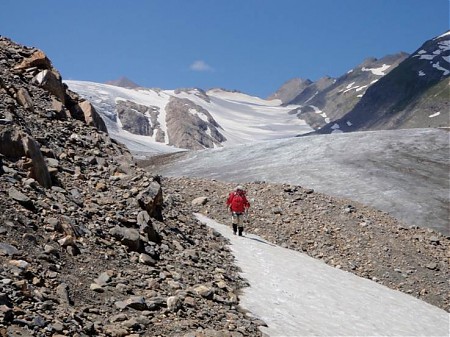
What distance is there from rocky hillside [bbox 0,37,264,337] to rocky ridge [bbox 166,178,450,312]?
6.68 m

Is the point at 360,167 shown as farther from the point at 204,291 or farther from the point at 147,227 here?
the point at 204,291

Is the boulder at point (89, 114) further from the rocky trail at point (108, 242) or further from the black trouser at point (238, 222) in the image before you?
the black trouser at point (238, 222)

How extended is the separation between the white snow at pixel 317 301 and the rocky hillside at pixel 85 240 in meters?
0.97

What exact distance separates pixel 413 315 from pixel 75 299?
13610 millimetres

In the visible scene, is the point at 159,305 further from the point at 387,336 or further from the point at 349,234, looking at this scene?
the point at 349,234

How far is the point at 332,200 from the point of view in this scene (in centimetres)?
3180

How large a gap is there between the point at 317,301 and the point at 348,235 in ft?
34.6

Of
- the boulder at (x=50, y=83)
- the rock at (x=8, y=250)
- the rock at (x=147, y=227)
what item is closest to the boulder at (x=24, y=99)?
the boulder at (x=50, y=83)

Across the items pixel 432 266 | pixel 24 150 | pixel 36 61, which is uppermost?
pixel 36 61

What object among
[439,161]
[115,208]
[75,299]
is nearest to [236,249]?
[115,208]

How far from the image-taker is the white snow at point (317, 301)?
1493cm

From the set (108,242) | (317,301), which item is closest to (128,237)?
(108,242)

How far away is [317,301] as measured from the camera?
57.3ft

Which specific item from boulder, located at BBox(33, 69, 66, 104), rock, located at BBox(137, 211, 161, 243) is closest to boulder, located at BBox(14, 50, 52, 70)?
boulder, located at BBox(33, 69, 66, 104)
